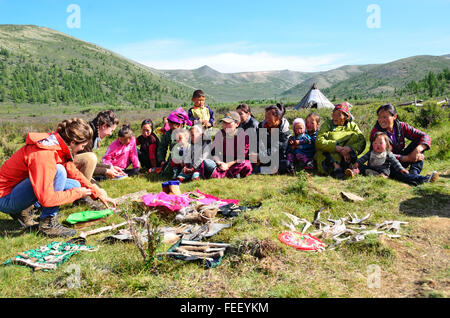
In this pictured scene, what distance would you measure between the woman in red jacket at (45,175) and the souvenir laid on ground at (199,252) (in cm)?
140

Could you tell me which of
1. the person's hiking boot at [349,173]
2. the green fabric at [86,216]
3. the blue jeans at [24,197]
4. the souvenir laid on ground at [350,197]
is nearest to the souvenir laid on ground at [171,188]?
the green fabric at [86,216]

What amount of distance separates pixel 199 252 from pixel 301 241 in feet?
3.87

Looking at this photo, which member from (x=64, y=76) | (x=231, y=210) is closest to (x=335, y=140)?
(x=231, y=210)

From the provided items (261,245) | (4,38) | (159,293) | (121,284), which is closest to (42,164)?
(121,284)

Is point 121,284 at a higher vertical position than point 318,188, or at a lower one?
lower

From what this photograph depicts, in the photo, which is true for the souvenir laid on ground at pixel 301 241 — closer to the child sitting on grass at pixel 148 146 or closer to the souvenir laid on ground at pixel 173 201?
the souvenir laid on ground at pixel 173 201

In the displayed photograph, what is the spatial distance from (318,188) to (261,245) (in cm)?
243

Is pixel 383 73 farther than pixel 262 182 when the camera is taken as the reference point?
Yes

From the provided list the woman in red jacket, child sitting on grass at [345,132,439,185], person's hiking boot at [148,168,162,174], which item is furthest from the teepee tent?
the woman in red jacket

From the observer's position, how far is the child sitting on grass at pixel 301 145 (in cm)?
671

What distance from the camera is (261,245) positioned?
2.98 meters

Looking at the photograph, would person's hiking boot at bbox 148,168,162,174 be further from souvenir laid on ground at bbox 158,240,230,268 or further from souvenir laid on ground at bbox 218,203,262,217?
souvenir laid on ground at bbox 158,240,230,268

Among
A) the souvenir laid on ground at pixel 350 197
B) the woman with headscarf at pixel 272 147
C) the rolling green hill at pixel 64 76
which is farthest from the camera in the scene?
the rolling green hill at pixel 64 76
